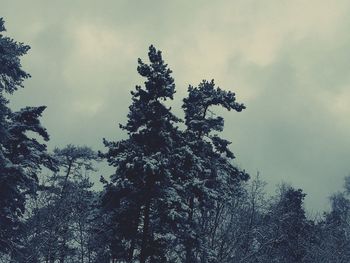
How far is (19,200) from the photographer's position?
25.3m

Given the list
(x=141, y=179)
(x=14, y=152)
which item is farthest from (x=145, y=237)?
(x=14, y=152)

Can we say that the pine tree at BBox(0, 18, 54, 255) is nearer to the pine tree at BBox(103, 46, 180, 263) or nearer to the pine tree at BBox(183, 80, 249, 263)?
the pine tree at BBox(103, 46, 180, 263)

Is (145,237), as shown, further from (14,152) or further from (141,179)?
(14,152)

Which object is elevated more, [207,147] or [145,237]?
[207,147]

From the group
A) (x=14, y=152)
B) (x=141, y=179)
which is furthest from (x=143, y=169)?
(x=14, y=152)

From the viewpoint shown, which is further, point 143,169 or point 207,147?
point 207,147

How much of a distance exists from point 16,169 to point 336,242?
92.0 feet

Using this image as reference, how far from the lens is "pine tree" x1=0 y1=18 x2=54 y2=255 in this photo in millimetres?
21656

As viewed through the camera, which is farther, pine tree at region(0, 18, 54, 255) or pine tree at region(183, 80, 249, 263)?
pine tree at region(183, 80, 249, 263)

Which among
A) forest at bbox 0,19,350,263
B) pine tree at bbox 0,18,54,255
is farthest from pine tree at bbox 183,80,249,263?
pine tree at bbox 0,18,54,255

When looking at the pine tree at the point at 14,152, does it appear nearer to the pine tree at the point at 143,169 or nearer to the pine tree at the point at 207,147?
the pine tree at the point at 143,169

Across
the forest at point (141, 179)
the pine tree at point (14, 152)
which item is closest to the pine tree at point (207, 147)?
the forest at point (141, 179)

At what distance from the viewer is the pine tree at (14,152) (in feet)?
71.1

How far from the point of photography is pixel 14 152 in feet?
83.1
